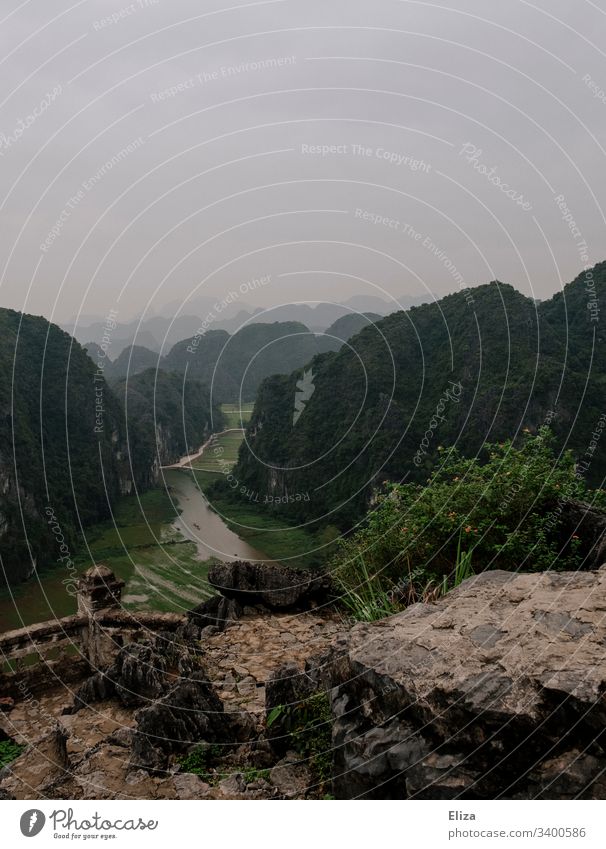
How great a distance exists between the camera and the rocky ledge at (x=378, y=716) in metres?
4.55

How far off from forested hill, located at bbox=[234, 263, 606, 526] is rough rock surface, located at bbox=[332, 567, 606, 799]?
144 feet

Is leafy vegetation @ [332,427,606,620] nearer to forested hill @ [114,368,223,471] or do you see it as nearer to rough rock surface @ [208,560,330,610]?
rough rock surface @ [208,560,330,610]

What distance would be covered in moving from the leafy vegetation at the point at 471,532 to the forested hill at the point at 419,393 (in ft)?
129

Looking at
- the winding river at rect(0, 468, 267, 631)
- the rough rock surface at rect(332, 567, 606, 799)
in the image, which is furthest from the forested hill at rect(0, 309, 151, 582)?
the rough rock surface at rect(332, 567, 606, 799)

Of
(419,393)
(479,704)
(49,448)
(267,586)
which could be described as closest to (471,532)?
(267,586)

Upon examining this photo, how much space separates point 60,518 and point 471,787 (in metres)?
65.3

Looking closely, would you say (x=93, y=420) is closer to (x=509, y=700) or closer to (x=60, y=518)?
(x=60, y=518)

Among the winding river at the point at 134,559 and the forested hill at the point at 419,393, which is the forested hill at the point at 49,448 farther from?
the forested hill at the point at 419,393

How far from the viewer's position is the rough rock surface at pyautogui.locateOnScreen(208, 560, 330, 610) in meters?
11.1

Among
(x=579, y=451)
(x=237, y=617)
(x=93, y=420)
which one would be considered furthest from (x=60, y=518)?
(x=237, y=617)

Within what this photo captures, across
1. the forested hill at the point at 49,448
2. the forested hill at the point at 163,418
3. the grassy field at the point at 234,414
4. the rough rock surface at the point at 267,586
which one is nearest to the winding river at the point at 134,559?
the forested hill at the point at 49,448

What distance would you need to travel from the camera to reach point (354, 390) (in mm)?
67375

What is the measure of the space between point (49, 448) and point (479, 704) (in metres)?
75.5

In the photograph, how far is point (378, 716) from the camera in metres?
5.23
